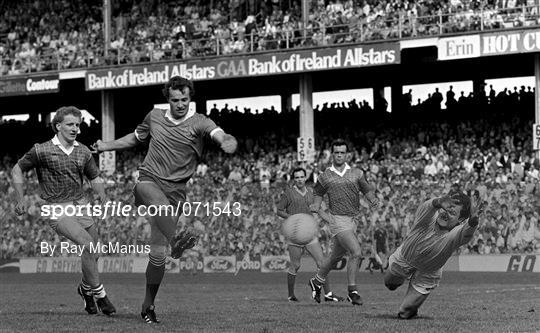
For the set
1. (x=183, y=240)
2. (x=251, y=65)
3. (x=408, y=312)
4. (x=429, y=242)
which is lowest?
(x=408, y=312)

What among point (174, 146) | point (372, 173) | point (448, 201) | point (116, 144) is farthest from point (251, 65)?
point (448, 201)

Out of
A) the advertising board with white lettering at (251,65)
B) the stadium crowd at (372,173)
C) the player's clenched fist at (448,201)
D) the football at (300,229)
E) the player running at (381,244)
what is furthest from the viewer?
the advertising board with white lettering at (251,65)

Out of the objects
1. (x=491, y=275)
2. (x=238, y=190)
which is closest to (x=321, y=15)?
(x=238, y=190)

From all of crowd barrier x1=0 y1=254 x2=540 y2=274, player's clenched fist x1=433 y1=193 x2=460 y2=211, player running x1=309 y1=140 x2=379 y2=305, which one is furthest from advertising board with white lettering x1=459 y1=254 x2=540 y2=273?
player's clenched fist x1=433 y1=193 x2=460 y2=211

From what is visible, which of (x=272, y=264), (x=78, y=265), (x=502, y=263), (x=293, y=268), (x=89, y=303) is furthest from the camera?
(x=78, y=265)

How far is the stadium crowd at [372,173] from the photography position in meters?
24.9

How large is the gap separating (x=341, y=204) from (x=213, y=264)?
12.1 meters

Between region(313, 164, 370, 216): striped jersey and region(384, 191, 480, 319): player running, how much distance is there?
409 centimetres

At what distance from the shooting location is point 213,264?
2778 centimetres

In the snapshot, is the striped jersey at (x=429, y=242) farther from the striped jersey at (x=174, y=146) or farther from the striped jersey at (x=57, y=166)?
the striped jersey at (x=57, y=166)

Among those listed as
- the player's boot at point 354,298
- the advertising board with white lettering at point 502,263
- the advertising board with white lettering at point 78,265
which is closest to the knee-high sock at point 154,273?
the player's boot at point 354,298

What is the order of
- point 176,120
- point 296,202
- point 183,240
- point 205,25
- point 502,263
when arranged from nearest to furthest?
point 183,240, point 176,120, point 296,202, point 502,263, point 205,25

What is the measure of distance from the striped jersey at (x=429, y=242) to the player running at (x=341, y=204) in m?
3.97

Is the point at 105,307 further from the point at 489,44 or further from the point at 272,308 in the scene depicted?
the point at 489,44
